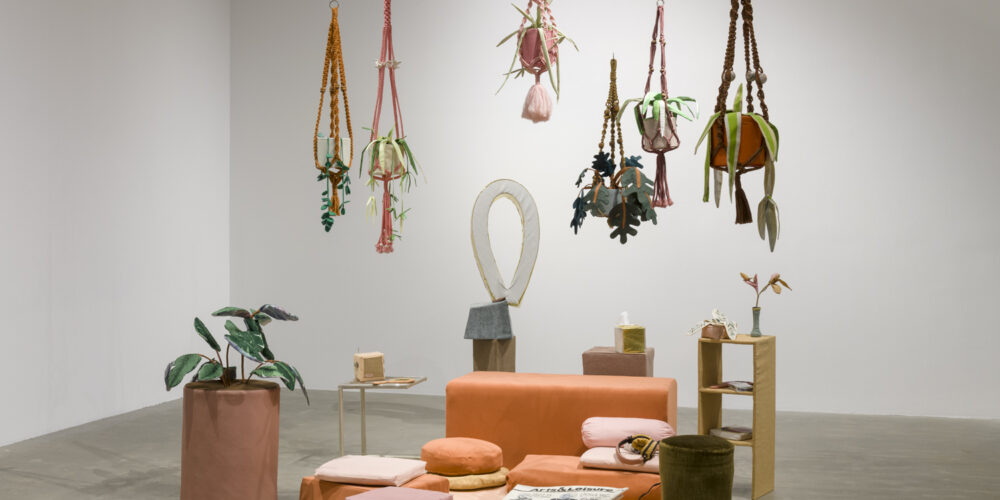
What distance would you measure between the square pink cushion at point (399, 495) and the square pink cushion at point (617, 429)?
42.2 inches

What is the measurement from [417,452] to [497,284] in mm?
1205

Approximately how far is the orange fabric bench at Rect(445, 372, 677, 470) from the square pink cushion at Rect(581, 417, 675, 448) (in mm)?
138

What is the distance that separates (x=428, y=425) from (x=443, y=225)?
212cm

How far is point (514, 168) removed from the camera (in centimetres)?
783

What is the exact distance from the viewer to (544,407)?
462 cm

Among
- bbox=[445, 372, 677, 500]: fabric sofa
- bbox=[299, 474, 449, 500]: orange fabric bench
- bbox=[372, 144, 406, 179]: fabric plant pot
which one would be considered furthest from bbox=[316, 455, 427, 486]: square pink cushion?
bbox=[372, 144, 406, 179]: fabric plant pot

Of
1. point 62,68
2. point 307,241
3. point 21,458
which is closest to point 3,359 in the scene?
point 21,458

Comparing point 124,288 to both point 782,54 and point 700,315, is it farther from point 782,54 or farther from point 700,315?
point 782,54

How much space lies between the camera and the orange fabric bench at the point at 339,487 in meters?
3.80

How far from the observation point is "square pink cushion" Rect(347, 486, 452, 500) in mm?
3369

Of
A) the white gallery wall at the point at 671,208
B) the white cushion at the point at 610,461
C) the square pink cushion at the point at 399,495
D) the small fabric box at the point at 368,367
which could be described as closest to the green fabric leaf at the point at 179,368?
the square pink cushion at the point at 399,495

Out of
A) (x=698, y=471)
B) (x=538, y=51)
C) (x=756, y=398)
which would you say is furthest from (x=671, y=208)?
(x=698, y=471)

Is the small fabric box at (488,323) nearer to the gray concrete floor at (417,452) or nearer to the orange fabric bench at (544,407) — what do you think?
the orange fabric bench at (544,407)

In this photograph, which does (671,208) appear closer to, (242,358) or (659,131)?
(659,131)
